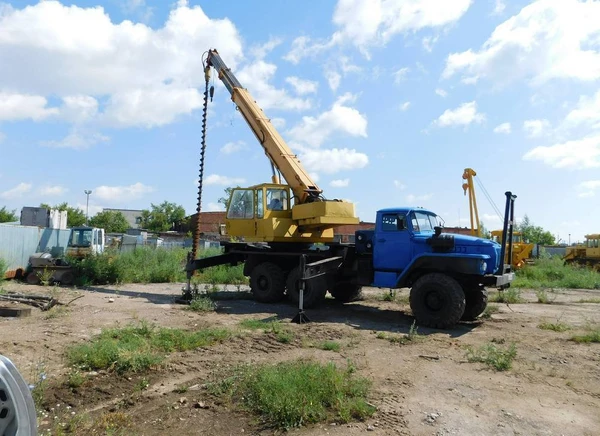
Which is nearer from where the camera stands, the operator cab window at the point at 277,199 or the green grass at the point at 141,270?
the operator cab window at the point at 277,199

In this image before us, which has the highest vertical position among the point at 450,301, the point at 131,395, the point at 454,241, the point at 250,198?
the point at 250,198

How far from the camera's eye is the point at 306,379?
18.9ft

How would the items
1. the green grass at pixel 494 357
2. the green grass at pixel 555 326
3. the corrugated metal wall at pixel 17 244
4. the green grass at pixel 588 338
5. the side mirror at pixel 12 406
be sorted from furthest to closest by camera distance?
the corrugated metal wall at pixel 17 244, the green grass at pixel 555 326, the green grass at pixel 588 338, the green grass at pixel 494 357, the side mirror at pixel 12 406

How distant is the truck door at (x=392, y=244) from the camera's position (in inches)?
461

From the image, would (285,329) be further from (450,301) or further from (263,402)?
(263,402)

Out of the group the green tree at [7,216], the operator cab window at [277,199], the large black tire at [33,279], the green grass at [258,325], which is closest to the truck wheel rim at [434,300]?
the green grass at [258,325]

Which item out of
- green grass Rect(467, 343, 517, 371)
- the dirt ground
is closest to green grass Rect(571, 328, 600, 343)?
the dirt ground

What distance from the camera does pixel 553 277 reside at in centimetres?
2445

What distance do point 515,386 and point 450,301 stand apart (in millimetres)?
3927

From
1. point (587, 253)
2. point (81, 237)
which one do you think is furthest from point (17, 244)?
point (587, 253)

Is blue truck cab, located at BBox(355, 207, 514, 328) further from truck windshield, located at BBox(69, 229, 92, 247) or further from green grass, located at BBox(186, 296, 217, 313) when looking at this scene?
truck windshield, located at BBox(69, 229, 92, 247)

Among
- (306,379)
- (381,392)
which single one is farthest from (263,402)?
(381,392)

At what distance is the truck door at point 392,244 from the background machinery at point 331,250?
24mm

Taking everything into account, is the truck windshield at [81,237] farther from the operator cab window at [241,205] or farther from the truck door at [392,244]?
the truck door at [392,244]
